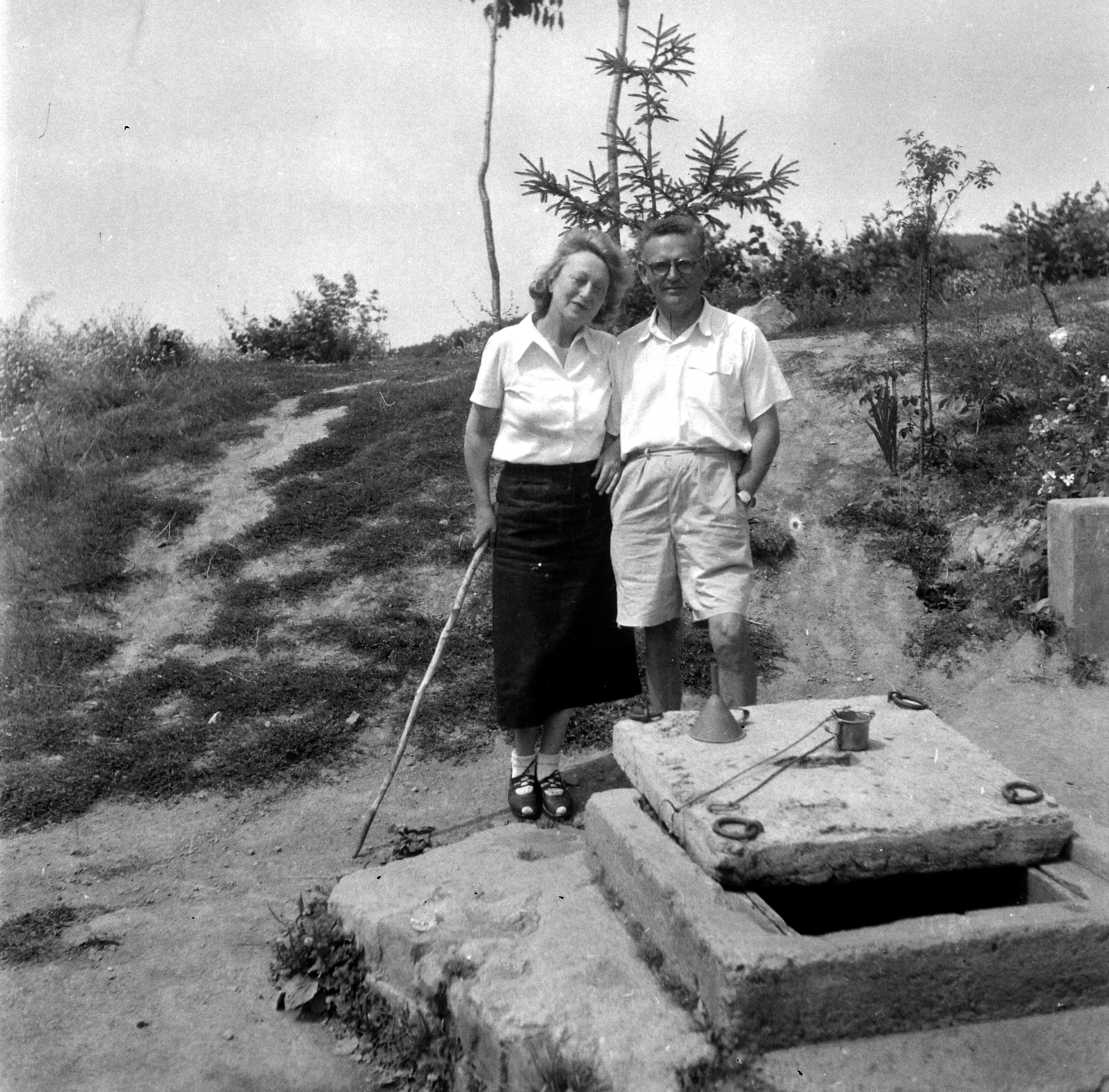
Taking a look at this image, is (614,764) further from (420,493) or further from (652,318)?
(420,493)

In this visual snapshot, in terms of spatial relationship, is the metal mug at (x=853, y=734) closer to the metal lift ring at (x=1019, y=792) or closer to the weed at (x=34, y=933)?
the metal lift ring at (x=1019, y=792)

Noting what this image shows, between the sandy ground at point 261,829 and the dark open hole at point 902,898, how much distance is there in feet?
4.08

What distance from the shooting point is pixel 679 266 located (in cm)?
380

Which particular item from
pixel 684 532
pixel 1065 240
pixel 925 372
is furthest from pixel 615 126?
pixel 1065 240

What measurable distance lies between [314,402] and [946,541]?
549 cm

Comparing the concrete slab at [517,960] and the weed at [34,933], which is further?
the weed at [34,933]

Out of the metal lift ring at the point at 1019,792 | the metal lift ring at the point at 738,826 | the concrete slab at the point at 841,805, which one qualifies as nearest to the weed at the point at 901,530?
the concrete slab at the point at 841,805

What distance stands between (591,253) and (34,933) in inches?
115

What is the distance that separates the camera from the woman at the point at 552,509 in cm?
397

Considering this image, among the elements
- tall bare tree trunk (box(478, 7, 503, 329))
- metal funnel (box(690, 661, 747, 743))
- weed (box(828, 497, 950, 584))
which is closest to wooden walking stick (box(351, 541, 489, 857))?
metal funnel (box(690, 661, 747, 743))

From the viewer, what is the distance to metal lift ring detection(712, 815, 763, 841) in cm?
276

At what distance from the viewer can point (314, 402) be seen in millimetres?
9719

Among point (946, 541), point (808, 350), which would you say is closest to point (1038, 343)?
point (808, 350)

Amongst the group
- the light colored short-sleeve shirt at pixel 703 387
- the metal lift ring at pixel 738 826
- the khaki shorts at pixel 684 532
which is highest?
the light colored short-sleeve shirt at pixel 703 387
